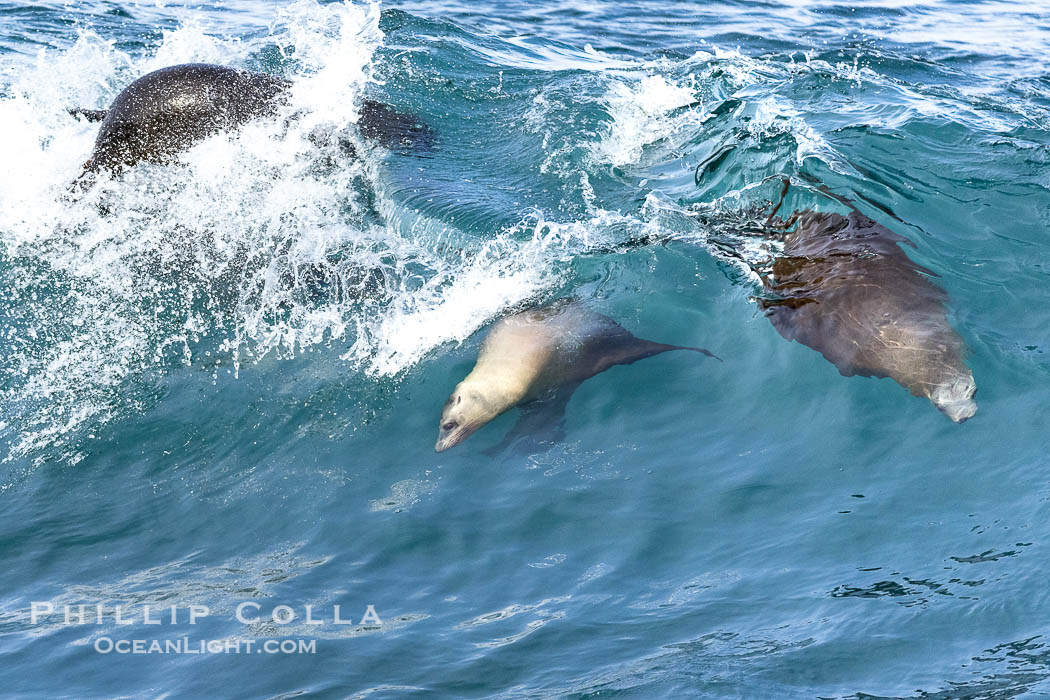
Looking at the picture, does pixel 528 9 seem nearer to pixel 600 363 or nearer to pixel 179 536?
pixel 600 363

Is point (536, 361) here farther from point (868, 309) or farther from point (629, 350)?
point (868, 309)

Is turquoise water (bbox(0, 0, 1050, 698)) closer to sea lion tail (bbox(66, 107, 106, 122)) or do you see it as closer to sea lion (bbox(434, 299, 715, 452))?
sea lion (bbox(434, 299, 715, 452))

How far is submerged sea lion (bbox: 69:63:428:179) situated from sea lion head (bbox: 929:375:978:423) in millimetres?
5056

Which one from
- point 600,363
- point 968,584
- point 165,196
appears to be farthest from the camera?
point 165,196

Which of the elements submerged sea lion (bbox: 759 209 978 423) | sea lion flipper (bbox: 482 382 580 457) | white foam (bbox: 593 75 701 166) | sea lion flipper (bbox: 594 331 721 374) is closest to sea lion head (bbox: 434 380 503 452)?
sea lion flipper (bbox: 482 382 580 457)

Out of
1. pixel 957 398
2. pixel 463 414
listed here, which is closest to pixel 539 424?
pixel 463 414

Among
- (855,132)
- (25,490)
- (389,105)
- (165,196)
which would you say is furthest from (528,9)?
(25,490)

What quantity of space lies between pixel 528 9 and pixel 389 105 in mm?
6165

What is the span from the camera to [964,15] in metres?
13.8

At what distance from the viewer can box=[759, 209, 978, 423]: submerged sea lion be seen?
4812 millimetres

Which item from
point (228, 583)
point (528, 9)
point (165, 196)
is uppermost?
point (528, 9)

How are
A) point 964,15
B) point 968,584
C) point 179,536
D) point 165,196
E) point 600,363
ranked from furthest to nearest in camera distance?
1. point 964,15
2. point 165,196
3. point 600,363
4. point 179,536
5. point 968,584

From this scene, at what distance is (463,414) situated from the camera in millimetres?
4996

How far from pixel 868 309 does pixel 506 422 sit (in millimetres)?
2064
